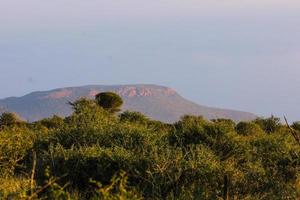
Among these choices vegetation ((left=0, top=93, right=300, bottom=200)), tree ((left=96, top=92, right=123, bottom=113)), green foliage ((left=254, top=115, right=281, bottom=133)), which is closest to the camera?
vegetation ((left=0, top=93, right=300, bottom=200))

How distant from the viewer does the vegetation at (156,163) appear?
55.5ft

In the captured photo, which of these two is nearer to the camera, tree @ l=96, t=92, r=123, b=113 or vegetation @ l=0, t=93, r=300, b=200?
vegetation @ l=0, t=93, r=300, b=200

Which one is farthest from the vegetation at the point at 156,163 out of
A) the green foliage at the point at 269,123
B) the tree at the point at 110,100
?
the tree at the point at 110,100

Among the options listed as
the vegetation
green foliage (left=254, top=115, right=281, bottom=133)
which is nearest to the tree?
green foliage (left=254, top=115, right=281, bottom=133)

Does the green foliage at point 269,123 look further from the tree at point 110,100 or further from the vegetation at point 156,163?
the vegetation at point 156,163

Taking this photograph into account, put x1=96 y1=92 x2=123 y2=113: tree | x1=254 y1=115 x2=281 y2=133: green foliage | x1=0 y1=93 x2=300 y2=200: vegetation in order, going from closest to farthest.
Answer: x1=0 y1=93 x2=300 y2=200: vegetation, x1=254 y1=115 x2=281 y2=133: green foliage, x1=96 y1=92 x2=123 y2=113: tree

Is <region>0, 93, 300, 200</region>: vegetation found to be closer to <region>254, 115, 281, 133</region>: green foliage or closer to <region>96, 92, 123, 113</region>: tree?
<region>254, 115, 281, 133</region>: green foliage

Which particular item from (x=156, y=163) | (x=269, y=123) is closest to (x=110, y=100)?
(x=269, y=123)

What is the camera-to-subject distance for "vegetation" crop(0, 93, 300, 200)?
16.9 m

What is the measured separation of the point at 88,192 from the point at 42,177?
→ 7.38 ft

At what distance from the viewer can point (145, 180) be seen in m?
17.1

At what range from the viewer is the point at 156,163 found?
17469mm

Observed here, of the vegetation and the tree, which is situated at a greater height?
the tree

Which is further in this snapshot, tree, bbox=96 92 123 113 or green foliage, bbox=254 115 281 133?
tree, bbox=96 92 123 113
